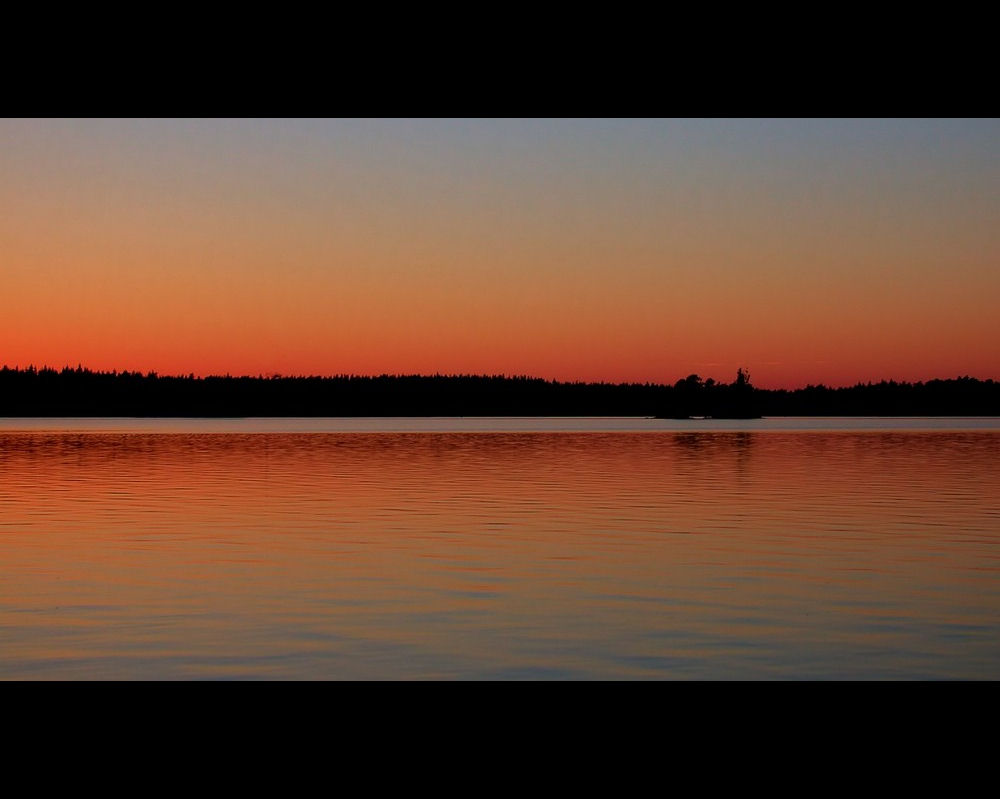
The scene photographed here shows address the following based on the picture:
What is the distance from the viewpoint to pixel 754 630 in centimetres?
1385

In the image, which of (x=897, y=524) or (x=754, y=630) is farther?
(x=897, y=524)

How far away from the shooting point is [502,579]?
18.0 meters

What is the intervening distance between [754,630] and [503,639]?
118 inches

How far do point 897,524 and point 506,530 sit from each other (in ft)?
28.6

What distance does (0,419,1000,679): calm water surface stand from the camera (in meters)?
A: 12.3

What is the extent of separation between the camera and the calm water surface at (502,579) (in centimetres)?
1233
